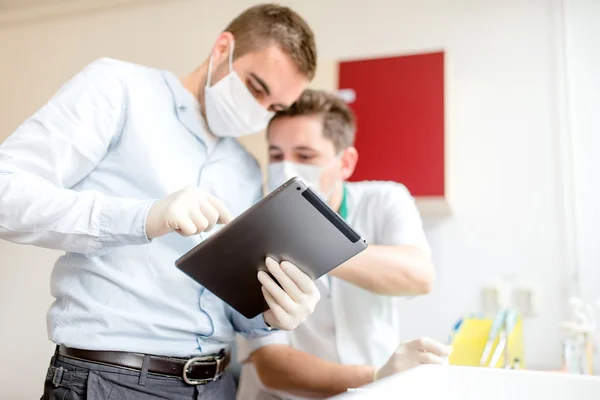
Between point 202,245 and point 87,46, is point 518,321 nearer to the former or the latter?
point 202,245

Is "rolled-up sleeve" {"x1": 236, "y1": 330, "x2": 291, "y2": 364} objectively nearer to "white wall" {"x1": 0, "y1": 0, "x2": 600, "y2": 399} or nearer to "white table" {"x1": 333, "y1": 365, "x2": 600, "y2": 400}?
"white table" {"x1": 333, "y1": 365, "x2": 600, "y2": 400}

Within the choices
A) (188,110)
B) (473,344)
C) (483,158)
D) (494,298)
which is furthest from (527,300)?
(188,110)

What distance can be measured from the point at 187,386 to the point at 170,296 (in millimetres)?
169

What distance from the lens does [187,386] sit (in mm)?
1030

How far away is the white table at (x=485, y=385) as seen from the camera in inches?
23.4

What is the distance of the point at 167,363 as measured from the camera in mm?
1006

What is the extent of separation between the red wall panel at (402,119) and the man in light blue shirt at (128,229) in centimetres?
96

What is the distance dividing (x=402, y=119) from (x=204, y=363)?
1.32 metres

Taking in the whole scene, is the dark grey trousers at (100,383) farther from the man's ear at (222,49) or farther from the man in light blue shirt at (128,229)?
the man's ear at (222,49)

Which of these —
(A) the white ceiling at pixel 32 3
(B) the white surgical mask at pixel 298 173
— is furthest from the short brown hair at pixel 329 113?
(A) the white ceiling at pixel 32 3

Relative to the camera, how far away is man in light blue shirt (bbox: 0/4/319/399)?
87 cm

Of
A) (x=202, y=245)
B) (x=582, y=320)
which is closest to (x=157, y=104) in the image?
(x=202, y=245)

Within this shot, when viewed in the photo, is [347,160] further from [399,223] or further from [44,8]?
[44,8]

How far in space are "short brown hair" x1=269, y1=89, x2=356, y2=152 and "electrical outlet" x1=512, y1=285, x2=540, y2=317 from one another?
3.11ft
